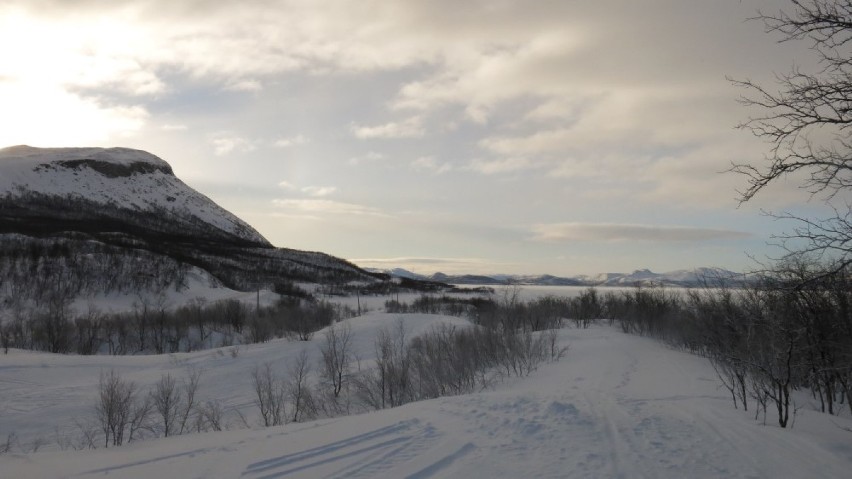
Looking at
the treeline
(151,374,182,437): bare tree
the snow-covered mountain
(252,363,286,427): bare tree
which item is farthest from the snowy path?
the snow-covered mountain

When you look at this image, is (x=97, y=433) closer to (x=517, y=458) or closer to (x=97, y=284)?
(x=517, y=458)

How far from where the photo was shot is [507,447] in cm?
880

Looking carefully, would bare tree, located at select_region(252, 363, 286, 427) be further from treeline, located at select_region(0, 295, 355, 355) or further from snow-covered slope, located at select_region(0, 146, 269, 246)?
snow-covered slope, located at select_region(0, 146, 269, 246)

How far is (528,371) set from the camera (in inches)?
985

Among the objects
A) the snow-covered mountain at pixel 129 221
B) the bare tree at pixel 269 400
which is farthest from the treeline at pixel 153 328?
the snow-covered mountain at pixel 129 221

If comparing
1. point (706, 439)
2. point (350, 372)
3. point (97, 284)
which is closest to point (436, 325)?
point (350, 372)

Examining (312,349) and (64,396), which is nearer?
(64,396)

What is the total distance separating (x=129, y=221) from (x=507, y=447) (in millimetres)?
162418

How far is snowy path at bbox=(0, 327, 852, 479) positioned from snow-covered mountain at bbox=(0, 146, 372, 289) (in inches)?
3380

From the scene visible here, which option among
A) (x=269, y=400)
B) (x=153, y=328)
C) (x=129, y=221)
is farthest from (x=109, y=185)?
(x=269, y=400)

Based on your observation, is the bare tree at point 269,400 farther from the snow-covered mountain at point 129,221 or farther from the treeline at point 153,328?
the snow-covered mountain at point 129,221

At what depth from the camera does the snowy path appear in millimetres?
7734

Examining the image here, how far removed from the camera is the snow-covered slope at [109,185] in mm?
154000

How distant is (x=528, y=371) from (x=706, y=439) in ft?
53.4
